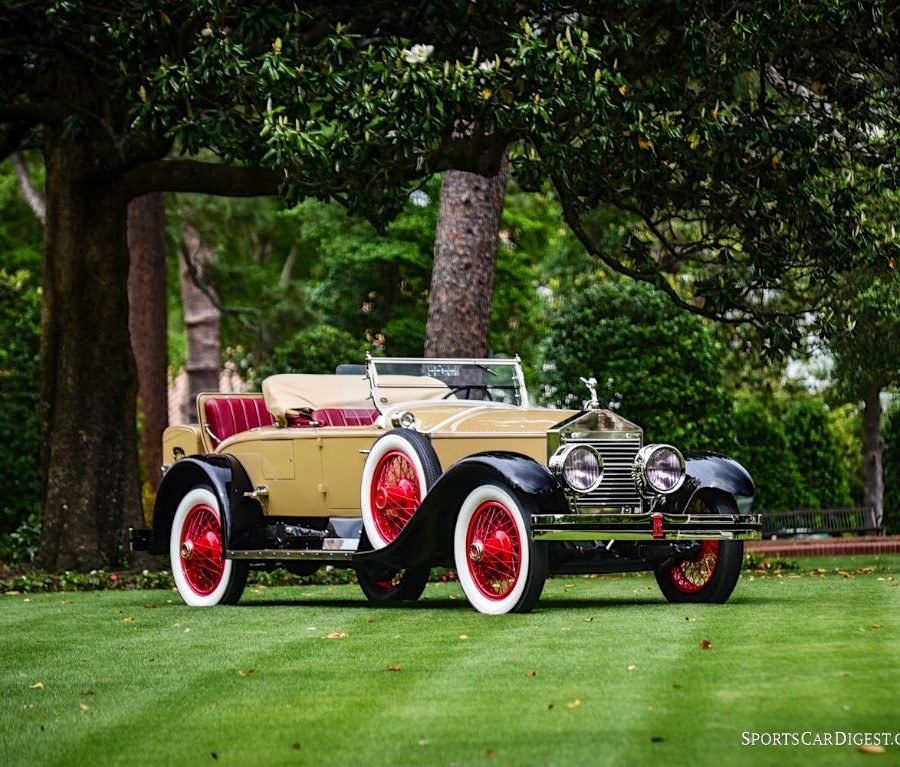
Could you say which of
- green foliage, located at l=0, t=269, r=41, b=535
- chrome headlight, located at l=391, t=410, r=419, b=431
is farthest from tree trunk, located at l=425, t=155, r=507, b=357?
chrome headlight, located at l=391, t=410, r=419, b=431

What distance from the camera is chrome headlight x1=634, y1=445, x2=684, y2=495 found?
420 inches

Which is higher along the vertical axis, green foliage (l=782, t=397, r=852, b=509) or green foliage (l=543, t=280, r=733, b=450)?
green foliage (l=543, t=280, r=733, b=450)

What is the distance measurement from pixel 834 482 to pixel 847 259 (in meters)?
10.5

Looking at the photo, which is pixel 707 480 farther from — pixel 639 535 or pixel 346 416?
pixel 346 416

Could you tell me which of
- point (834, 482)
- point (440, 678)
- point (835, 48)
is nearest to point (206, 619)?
point (440, 678)

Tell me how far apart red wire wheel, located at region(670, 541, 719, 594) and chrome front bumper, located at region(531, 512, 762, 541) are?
384 millimetres

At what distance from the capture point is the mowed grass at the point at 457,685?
5910mm

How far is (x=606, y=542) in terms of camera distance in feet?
36.0

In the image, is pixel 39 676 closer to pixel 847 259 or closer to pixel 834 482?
pixel 847 259

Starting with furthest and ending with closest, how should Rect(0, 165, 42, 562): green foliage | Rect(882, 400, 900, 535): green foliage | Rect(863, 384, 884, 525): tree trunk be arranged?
Rect(863, 384, 884, 525): tree trunk → Rect(882, 400, 900, 535): green foliage → Rect(0, 165, 42, 562): green foliage

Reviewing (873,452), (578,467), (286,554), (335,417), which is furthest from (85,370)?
(873,452)

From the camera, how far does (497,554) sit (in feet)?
34.4

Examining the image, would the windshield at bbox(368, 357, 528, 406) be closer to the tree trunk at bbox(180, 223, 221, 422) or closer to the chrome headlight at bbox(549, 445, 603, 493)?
the chrome headlight at bbox(549, 445, 603, 493)

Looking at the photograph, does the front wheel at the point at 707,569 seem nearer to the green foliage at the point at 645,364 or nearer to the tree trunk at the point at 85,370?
the tree trunk at the point at 85,370
